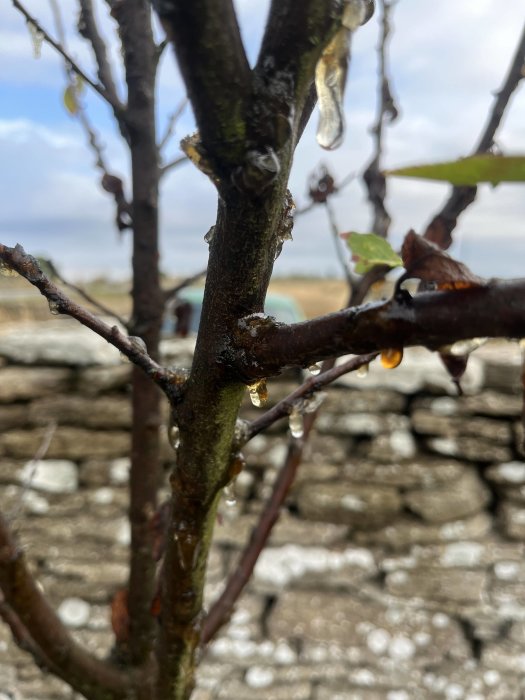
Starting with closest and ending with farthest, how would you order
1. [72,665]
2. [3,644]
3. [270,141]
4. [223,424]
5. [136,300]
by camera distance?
[270,141] < [223,424] < [72,665] < [136,300] < [3,644]

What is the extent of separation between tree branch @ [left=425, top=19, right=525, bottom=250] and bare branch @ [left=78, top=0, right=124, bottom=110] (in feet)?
1.85

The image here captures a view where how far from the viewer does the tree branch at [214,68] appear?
267 millimetres

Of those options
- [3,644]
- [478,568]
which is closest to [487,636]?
[478,568]

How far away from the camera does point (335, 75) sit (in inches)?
14.2

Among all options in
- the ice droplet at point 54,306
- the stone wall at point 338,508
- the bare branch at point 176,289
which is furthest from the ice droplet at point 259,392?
the stone wall at point 338,508

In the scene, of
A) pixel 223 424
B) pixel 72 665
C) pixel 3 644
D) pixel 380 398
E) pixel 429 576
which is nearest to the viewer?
pixel 223 424

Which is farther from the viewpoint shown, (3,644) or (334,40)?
(3,644)

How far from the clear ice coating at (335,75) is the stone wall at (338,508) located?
2.04m

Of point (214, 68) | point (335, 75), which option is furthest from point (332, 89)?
point (214, 68)

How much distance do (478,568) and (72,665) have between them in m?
1.80

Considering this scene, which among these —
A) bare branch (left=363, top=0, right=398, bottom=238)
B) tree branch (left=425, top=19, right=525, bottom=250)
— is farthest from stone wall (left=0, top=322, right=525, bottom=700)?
tree branch (left=425, top=19, right=525, bottom=250)

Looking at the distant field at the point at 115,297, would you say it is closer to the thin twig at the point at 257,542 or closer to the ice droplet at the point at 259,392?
the thin twig at the point at 257,542

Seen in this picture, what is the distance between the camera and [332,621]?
215cm

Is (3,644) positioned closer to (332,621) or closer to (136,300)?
(332,621)
